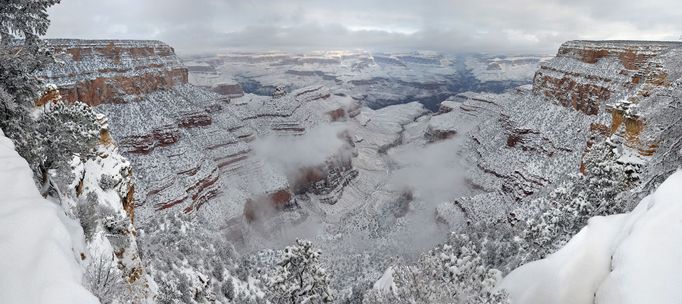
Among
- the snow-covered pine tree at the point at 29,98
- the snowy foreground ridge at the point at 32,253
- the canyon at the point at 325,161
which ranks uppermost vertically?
the snow-covered pine tree at the point at 29,98

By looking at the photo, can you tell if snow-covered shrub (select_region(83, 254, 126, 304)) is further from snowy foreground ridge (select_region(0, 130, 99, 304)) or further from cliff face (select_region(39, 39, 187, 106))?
cliff face (select_region(39, 39, 187, 106))

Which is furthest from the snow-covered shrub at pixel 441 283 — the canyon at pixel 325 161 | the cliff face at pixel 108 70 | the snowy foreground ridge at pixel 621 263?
the cliff face at pixel 108 70

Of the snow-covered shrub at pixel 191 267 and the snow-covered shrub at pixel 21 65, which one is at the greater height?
the snow-covered shrub at pixel 21 65

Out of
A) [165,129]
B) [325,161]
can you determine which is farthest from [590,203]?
[325,161]

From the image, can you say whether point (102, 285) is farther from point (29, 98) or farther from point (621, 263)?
point (621, 263)

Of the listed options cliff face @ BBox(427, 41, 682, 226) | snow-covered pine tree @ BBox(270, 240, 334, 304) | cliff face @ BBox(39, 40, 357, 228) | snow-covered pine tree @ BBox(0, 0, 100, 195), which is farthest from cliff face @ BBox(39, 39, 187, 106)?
cliff face @ BBox(427, 41, 682, 226)

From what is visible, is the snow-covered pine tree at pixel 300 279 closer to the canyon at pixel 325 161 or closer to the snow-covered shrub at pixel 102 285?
the canyon at pixel 325 161
